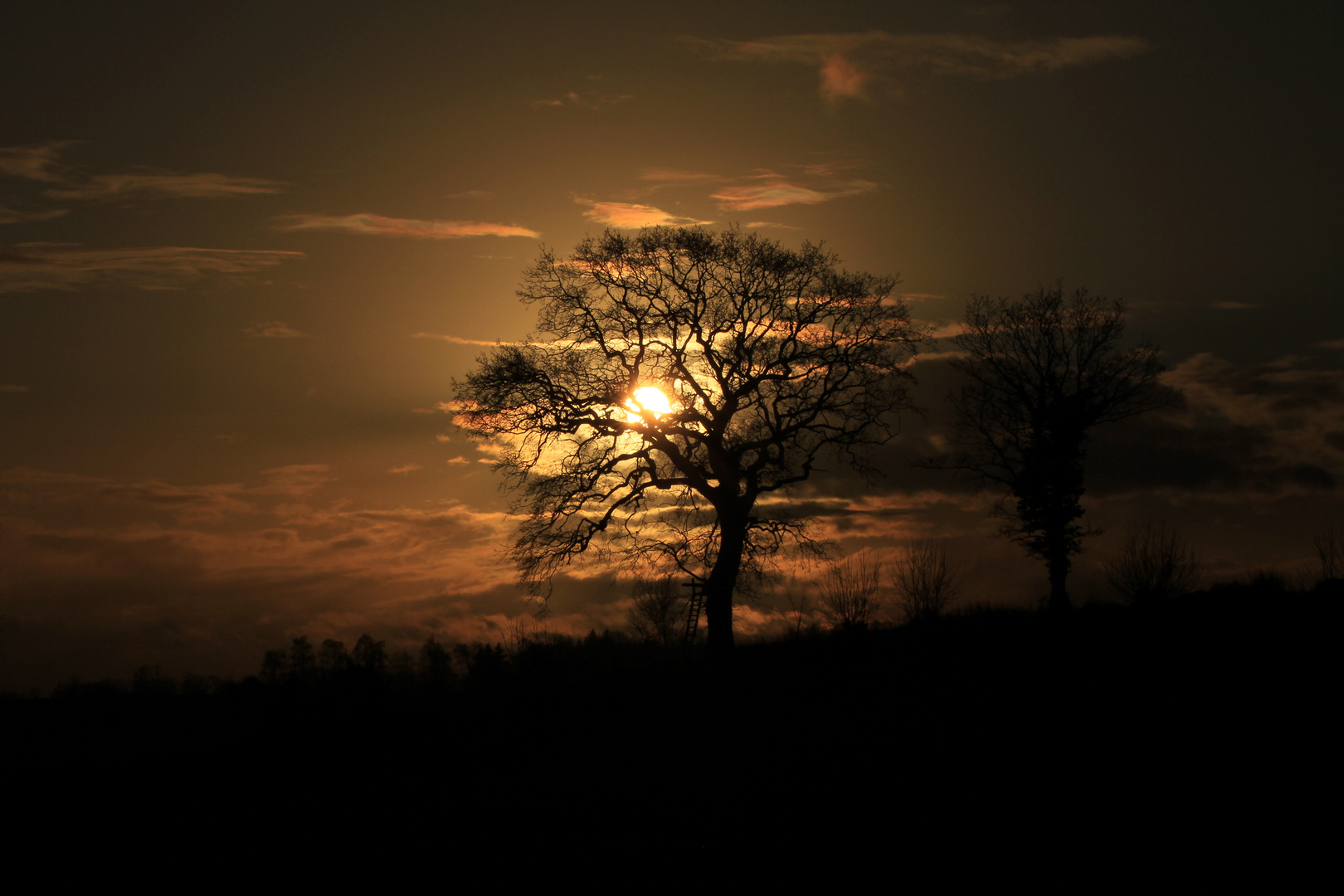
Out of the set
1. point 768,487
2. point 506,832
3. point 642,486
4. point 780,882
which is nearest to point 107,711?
point 642,486

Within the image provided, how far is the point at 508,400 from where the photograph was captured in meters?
23.4

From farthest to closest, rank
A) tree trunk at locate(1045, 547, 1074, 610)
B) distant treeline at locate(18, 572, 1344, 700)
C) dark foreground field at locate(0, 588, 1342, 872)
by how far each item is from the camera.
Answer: tree trunk at locate(1045, 547, 1074, 610), distant treeline at locate(18, 572, 1344, 700), dark foreground field at locate(0, 588, 1342, 872)

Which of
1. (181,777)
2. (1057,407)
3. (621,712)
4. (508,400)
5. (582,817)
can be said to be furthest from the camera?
(1057,407)

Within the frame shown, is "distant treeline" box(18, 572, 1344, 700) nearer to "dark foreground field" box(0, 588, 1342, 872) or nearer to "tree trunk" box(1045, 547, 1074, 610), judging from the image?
"dark foreground field" box(0, 588, 1342, 872)

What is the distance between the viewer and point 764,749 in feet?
42.0

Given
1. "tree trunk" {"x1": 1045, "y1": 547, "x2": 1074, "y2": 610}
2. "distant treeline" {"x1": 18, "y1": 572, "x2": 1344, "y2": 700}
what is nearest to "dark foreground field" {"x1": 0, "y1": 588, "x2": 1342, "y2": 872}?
"distant treeline" {"x1": 18, "y1": 572, "x2": 1344, "y2": 700}

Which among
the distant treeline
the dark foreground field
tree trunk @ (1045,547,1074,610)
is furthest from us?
tree trunk @ (1045,547,1074,610)

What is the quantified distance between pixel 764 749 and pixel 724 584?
10792 millimetres

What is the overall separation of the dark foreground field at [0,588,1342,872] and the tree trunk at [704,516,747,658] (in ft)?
8.00

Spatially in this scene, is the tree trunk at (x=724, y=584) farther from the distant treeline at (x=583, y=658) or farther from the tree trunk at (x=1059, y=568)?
the tree trunk at (x=1059, y=568)

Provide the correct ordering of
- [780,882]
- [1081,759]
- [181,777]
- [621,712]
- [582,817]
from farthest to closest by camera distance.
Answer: [621,712] → [181,777] → [582,817] → [1081,759] → [780,882]

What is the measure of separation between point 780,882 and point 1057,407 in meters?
31.2

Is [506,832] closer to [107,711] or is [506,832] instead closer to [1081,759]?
[1081,759]

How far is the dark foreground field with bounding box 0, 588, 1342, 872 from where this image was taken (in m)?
9.14
